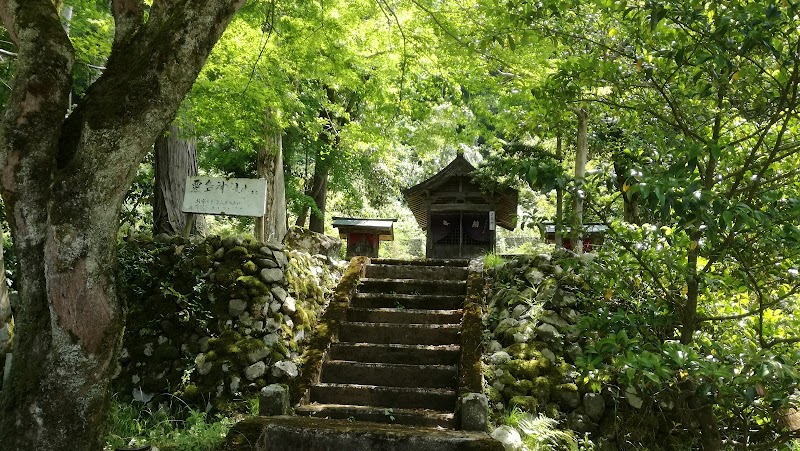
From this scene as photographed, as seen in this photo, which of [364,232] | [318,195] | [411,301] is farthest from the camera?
[318,195]

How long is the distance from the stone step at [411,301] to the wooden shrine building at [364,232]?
816 centimetres

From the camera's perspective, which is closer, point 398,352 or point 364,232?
point 398,352

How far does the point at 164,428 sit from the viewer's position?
5391 mm

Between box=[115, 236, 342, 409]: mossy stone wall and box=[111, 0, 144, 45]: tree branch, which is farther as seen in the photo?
box=[115, 236, 342, 409]: mossy stone wall

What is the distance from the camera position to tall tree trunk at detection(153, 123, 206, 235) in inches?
330

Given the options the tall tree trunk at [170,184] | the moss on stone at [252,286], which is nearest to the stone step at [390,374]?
the moss on stone at [252,286]

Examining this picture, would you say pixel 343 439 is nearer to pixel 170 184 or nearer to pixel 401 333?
pixel 401 333

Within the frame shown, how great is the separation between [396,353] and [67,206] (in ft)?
13.8

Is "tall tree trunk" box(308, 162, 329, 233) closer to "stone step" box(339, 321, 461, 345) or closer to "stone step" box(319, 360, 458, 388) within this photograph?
"stone step" box(339, 321, 461, 345)

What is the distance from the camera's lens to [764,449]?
334cm

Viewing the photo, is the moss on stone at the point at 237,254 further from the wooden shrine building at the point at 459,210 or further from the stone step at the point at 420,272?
the wooden shrine building at the point at 459,210

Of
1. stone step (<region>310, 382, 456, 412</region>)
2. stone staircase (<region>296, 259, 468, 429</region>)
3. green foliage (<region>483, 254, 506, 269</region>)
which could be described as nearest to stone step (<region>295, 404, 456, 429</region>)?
stone staircase (<region>296, 259, 468, 429</region>)

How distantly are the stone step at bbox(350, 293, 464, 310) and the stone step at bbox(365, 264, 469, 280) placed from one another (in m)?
0.77

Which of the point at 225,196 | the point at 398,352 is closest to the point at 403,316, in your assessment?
the point at 398,352
